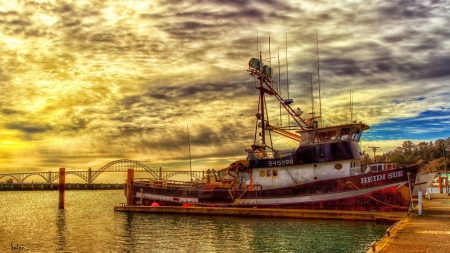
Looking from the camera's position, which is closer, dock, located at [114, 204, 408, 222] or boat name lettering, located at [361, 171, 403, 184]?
dock, located at [114, 204, 408, 222]

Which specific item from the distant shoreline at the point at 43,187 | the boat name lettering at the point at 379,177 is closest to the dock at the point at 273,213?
the boat name lettering at the point at 379,177

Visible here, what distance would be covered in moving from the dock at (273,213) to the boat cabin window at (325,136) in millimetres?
5438

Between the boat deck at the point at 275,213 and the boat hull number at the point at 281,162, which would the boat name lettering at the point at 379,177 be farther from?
the boat hull number at the point at 281,162

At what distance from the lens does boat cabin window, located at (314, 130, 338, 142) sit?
3119 cm

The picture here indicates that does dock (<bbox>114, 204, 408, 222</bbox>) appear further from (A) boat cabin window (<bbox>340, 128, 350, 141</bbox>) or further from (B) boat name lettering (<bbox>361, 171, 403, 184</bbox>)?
(A) boat cabin window (<bbox>340, 128, 350, 141</bbox>)

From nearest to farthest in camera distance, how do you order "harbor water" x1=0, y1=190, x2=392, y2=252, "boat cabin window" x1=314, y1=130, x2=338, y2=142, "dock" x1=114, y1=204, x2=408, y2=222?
"harbor water" x1=0, y1=190, x2=392, y2=252, "dock" x1=114, y1=204, x2=408, y2=222, "boat cabin window" x1=314, y1=130, x2=338, y2=142

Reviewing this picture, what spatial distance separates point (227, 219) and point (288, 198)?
491 cm

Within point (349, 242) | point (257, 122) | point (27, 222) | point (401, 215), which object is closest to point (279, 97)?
point (257, 122)

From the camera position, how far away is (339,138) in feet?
102

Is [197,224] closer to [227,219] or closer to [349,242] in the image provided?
[227,219]

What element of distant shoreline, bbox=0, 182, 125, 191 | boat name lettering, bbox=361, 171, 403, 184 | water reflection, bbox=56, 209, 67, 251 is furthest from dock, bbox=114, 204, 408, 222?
distant shoreline, bbox=0, 182, 125, 191

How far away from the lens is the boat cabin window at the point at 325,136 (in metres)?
31.2

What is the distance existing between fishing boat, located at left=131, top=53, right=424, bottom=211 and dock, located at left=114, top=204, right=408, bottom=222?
5.59 feet

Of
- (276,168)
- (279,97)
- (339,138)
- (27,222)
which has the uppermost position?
(279,97)
